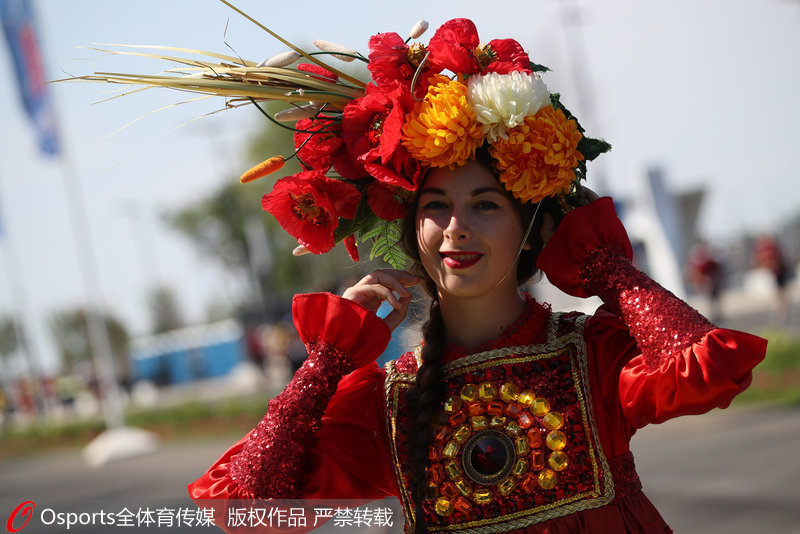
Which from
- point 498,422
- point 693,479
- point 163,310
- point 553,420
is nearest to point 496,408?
point 498,422

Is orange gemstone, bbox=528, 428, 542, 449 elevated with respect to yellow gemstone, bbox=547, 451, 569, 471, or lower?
elevated

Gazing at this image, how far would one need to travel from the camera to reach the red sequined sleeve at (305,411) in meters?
2.18

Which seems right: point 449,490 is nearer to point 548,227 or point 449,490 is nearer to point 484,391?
point 484,391

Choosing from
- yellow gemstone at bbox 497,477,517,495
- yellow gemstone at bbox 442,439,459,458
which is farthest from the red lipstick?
yellow gemstone at bbox 497,477,517,495

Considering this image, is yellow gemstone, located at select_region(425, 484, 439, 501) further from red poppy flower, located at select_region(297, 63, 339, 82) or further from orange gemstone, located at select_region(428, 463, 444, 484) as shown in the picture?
red poppy flower, located at select_region(297, 63, 339, 82)

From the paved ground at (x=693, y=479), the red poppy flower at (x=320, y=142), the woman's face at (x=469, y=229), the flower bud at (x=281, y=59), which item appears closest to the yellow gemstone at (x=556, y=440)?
the woman's face at (x=469, y=229)

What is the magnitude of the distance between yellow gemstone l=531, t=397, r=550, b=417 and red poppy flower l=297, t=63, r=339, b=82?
0.98 m

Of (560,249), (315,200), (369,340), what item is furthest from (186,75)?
(560,249)

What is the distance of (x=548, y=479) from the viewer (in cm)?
212

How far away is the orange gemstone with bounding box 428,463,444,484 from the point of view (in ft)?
7.19

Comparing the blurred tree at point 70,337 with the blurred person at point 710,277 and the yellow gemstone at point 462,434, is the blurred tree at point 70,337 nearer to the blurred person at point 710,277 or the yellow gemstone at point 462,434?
the blurred person at point 710,277

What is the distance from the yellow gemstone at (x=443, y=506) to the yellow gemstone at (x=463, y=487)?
0.04 meters

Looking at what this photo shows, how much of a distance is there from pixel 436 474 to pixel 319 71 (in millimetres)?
1084

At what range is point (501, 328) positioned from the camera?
7.76 ft
